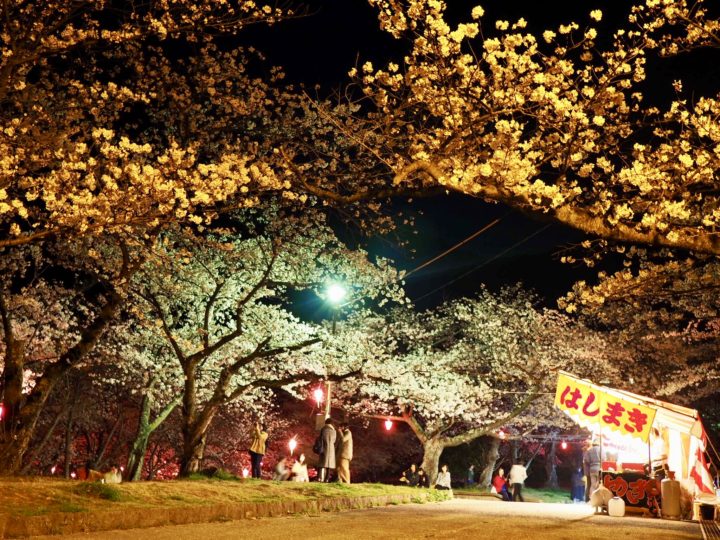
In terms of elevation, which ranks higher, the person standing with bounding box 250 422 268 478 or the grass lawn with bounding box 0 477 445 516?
the person standing with bounding box 250 422 268 478

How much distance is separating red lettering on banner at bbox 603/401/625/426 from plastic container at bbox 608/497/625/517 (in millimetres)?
1584

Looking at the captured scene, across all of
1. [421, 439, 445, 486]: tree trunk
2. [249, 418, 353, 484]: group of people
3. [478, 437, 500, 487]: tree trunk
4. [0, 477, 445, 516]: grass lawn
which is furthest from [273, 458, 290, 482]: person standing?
[478, 437, 500, 487]: tree trunk

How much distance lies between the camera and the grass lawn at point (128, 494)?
315 inches

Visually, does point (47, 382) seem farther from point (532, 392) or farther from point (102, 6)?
point (532, 392)

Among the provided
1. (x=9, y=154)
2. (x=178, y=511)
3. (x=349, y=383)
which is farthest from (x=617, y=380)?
(x=9, y=154)

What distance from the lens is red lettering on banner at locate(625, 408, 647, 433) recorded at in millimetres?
13876

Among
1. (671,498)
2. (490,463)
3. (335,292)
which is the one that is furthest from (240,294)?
(490,463)

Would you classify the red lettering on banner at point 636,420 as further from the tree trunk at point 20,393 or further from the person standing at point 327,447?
the tree trunk at point 20,393

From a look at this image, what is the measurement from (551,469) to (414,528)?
39.5 m

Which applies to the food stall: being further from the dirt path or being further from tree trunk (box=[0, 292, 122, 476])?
→ tree trunk (box=[0, 292, 122, 476])

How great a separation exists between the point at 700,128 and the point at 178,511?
353 inches

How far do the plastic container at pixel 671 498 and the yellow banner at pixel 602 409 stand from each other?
1008 mm

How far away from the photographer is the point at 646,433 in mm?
13758

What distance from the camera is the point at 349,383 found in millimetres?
26641
